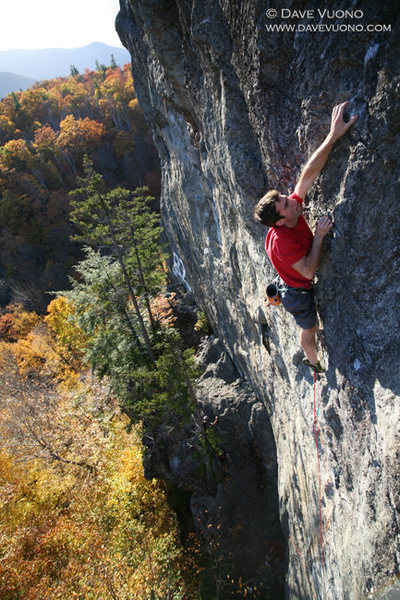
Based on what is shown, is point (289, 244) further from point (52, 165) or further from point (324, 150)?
point (52, 165)

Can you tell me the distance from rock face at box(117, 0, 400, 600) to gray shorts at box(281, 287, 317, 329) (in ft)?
0.46

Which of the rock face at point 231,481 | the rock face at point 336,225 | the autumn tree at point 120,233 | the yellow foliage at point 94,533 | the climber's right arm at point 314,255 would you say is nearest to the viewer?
the rock face at point 336,225

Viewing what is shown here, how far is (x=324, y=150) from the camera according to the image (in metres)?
3.29

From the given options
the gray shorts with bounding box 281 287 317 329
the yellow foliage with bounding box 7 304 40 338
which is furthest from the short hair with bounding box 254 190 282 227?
the yellow foliage with bounding box 7 304 40 338

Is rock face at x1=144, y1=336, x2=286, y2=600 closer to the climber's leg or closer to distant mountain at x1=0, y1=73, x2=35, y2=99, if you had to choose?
the climber's leg

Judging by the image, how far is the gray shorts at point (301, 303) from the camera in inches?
161

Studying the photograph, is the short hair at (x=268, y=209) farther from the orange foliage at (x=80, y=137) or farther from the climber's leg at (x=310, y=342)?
the orange foliage at (x=80, y=137)

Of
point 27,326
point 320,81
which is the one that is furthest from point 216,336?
point 27,326

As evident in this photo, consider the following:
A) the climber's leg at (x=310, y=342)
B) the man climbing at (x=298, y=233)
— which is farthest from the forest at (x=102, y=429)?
the man climbing at (x=298, y=233)

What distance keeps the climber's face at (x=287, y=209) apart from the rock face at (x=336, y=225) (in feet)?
1.27

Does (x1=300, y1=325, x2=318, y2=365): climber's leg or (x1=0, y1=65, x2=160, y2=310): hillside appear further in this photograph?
(x1=0, y1=65, x2=160, y2=310): hillside

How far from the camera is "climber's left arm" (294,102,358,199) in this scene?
3.12m

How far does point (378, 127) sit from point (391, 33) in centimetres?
68

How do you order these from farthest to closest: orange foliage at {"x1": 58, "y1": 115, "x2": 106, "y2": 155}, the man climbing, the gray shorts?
1. orange foliage at {"x1": 58, "y1": 115, "x2": 106, "y2": 155}
2. the gray shorts
3. the man climbing
